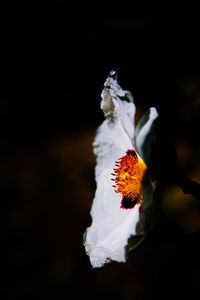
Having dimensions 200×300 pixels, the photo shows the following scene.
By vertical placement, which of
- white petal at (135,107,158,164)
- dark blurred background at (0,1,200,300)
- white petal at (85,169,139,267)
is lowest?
dark blurred background at (0,1,200,300)

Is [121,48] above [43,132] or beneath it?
above

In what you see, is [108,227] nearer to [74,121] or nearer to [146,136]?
[146,136]

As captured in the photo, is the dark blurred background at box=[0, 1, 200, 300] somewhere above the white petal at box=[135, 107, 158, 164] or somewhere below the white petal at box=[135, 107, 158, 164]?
below

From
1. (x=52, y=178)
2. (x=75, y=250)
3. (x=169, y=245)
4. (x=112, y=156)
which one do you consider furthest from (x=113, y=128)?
(x=52, y=178)

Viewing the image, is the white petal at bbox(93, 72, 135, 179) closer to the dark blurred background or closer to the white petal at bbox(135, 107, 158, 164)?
the white petal at bbox(135, 107, 158, 164)

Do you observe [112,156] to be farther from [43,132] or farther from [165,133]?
[43,132]

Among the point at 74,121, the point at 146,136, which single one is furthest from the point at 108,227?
the point at 74,121

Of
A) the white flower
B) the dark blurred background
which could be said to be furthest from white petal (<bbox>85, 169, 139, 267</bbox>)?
the dark blurred background
